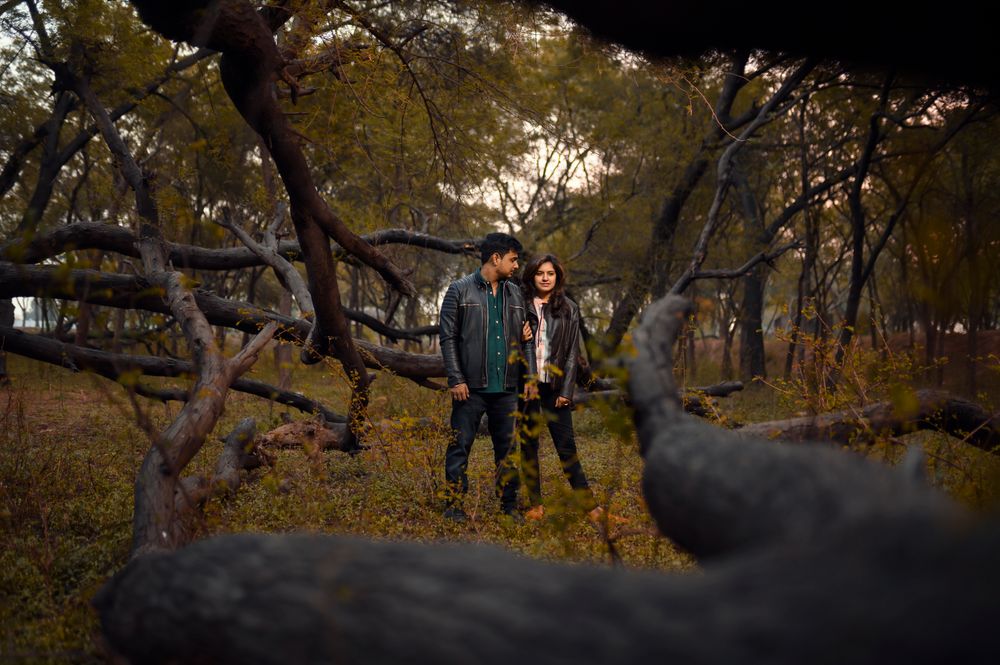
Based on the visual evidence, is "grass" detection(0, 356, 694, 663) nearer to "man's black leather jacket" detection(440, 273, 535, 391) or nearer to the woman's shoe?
the woman's shoe

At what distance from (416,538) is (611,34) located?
3.51m

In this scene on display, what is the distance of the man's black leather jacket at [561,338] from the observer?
5.90 m

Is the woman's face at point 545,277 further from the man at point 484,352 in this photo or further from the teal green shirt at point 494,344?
the teal green shirt at point 494,344

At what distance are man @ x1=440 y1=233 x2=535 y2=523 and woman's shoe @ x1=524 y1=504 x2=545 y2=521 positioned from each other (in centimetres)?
23

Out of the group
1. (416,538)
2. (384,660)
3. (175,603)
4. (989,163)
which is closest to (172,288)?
(416,538)

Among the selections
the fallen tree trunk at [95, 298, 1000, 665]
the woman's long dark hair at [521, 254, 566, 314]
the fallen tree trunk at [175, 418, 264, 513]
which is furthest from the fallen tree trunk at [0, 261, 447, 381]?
the fallen tree trunk at [95, 298, 1000, 665]

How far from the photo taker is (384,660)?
1.65m

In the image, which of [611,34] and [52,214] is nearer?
[611,34]

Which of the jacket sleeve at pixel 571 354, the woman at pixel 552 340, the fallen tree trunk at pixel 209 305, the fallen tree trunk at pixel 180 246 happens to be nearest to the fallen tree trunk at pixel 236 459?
the fallen tree trunk at pixel 209 305

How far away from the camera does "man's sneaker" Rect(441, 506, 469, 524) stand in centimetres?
545

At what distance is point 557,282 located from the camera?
6012 millimetres

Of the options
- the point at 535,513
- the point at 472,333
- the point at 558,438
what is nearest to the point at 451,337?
the point at 472,333

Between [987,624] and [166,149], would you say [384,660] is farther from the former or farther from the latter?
[166,149]

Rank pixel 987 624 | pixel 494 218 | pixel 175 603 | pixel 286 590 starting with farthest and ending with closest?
1. pixel 494 218
2. pixel 175 603
3. pixel 286 590
4. pixel 987 624
